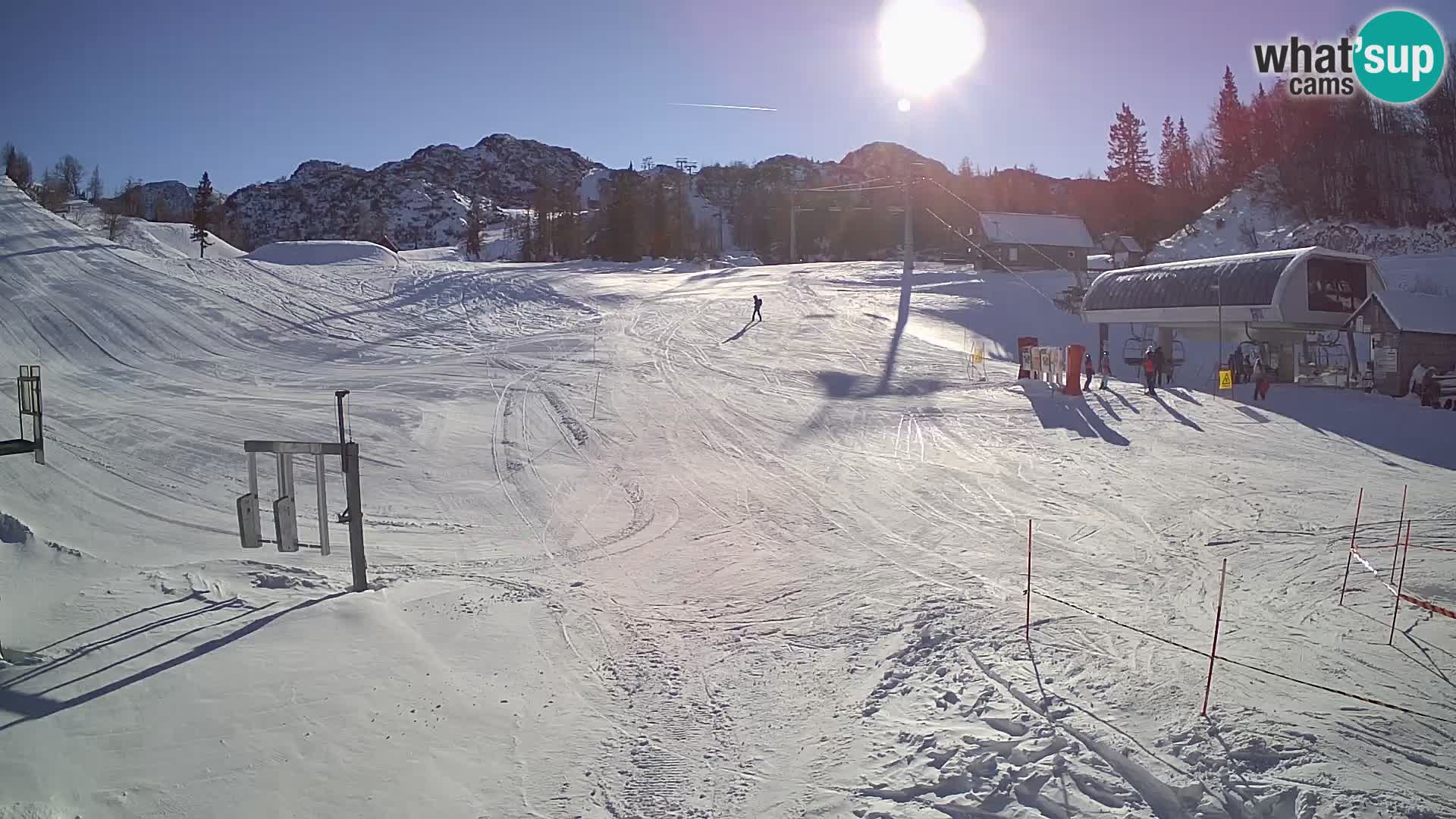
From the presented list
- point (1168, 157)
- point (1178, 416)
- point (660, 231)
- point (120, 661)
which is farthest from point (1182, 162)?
point (120, 661)

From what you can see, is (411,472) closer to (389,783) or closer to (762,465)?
(762,465)

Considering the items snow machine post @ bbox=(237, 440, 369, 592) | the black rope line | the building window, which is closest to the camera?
the black rope line

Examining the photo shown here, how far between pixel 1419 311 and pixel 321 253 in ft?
186

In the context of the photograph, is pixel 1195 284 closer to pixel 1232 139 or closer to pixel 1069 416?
pixel 1069 416

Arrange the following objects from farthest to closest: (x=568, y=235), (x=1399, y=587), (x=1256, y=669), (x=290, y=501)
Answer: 1. (x=568, y=235)
2. (x=1399, y=587)
3. (x=290, y=501)
4. (x=1256, y=669)

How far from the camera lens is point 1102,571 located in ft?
34.8

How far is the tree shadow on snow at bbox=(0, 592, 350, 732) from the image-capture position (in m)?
5.79

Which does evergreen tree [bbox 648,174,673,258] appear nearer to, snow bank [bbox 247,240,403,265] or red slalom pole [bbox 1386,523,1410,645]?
snow bank [bbox 247,240,403,265]

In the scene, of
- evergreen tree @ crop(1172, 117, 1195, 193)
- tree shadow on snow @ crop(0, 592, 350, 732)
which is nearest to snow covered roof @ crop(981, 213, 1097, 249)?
evergreen tree @ crop(1172, 117, 1195, 193)

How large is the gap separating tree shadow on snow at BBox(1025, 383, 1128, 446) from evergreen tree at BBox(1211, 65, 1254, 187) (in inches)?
2296

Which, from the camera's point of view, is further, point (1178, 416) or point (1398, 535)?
point (1178, 416)

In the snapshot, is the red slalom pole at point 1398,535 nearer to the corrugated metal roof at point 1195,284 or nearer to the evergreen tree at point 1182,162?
the corrugated metal roof at point 1195,284

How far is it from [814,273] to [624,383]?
104 feet

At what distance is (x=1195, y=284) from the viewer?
99.9 ft
